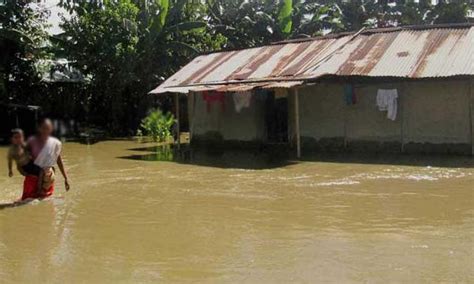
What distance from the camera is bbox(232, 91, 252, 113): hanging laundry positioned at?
53.9ft

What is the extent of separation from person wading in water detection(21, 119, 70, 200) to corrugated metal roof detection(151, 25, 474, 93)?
23.0ft

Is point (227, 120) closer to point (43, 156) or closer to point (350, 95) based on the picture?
point (350, 95)

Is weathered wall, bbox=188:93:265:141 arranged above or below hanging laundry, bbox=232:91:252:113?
below

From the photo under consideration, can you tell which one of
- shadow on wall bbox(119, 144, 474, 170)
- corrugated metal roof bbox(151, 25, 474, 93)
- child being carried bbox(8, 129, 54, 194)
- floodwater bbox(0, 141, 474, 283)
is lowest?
floodwater bbox(0, 141, 474, 283)

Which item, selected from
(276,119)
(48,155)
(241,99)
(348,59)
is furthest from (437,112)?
(48,155)

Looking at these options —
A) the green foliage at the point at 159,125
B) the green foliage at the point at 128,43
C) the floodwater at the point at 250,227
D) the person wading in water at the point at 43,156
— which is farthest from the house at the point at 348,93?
the person wading in water at the point at 43,156

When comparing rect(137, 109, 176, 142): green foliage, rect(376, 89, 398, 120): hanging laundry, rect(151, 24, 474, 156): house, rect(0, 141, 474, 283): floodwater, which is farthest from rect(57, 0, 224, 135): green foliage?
rect(0, 141, 474, 283): floodwater

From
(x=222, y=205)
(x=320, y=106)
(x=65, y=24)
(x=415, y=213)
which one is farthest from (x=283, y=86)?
(x=65, y=24)

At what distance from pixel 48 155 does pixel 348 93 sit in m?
8.27

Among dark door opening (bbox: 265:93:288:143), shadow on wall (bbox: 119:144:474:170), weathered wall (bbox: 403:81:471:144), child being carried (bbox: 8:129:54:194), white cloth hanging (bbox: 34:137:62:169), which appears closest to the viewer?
child being carried (bbox: 8:129:54:194)

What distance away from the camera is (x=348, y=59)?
14.9 metres

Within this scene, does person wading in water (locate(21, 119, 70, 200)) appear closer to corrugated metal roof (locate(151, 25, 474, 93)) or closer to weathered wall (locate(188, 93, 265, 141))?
corrugated metal roof (locate(151, 25, 474, 93))

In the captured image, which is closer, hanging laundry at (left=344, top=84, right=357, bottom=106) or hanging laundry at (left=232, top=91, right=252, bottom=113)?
hanging laundry at (left=344, top=84, right=357, bottom=106)

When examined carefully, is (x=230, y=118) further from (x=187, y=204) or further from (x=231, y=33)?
(x=231, y=33)
